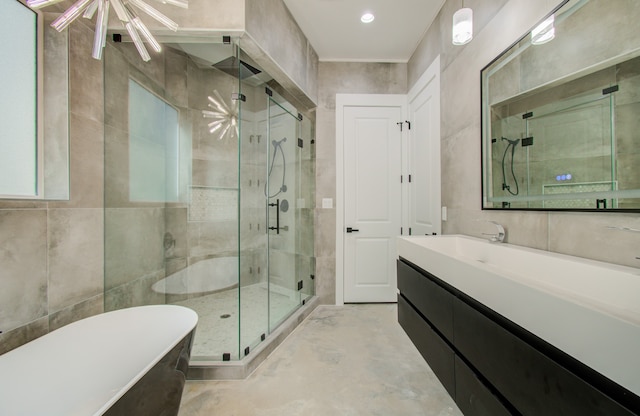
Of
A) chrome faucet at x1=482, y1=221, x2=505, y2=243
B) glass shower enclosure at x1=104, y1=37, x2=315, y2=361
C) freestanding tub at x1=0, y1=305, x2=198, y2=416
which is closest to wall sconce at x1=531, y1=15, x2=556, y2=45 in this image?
chrome faucet at x1=482, y1=221, x2=505, y2=243

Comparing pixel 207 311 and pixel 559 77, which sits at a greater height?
pixel 559 77

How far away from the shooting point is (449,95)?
198 centimetres

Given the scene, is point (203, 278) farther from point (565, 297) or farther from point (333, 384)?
point (565, 297)

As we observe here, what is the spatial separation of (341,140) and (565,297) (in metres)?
2.44

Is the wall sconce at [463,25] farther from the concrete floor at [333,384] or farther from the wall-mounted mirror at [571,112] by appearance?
the concrete floor at [333,384]

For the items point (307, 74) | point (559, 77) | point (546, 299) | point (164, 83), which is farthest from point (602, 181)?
point (164, 83)

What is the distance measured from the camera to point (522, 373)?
73 centimetres

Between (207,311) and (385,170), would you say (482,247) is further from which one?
(207,311)

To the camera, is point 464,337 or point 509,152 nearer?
point 464,337

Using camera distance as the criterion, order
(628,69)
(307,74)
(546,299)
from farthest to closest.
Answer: (307,74) < (628,69) < (546,299)

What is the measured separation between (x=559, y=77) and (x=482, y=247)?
87 cm

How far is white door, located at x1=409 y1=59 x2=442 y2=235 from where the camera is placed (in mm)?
2203

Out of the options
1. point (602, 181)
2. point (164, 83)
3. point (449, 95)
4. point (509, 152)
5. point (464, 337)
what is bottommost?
point (464, 337)

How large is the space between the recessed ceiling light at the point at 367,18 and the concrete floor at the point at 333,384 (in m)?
2.76
